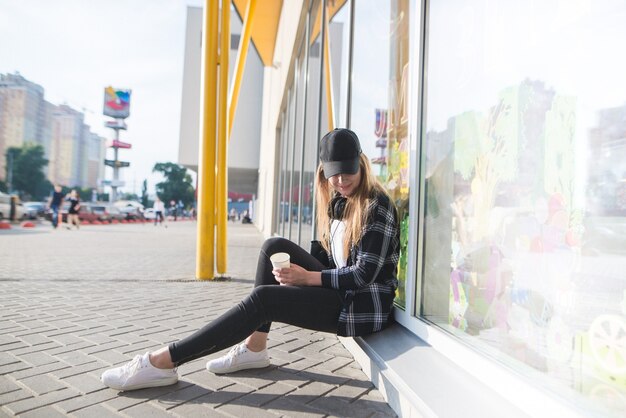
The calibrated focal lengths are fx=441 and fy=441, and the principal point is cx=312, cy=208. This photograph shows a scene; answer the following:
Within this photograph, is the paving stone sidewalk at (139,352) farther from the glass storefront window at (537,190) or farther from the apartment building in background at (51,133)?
the apartment building in background at (51,133)

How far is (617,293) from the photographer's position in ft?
3.74

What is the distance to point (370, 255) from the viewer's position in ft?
6.77

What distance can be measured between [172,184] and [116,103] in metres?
17.5

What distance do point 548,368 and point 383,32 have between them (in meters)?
2.54

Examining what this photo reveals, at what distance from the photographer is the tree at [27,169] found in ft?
184

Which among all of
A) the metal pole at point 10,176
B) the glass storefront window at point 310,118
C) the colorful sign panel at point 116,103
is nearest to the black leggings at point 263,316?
the glass storefront window at point 310,118

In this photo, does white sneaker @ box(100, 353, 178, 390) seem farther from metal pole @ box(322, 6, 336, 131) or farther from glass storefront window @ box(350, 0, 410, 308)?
metal pole @ box(322, 6, 336, 131)

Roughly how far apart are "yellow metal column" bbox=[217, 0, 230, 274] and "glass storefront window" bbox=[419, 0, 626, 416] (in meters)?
3.92

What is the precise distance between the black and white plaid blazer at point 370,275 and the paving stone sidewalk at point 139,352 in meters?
0.36

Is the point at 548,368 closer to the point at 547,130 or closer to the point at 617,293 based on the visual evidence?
the point at 617,293

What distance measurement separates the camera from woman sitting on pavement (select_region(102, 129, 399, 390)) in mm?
2027

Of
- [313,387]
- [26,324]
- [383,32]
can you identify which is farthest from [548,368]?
[26,324]

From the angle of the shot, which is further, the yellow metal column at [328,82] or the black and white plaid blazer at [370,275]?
the yellow metal column at [328,82]

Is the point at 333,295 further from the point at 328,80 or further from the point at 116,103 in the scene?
the point at 116,103
